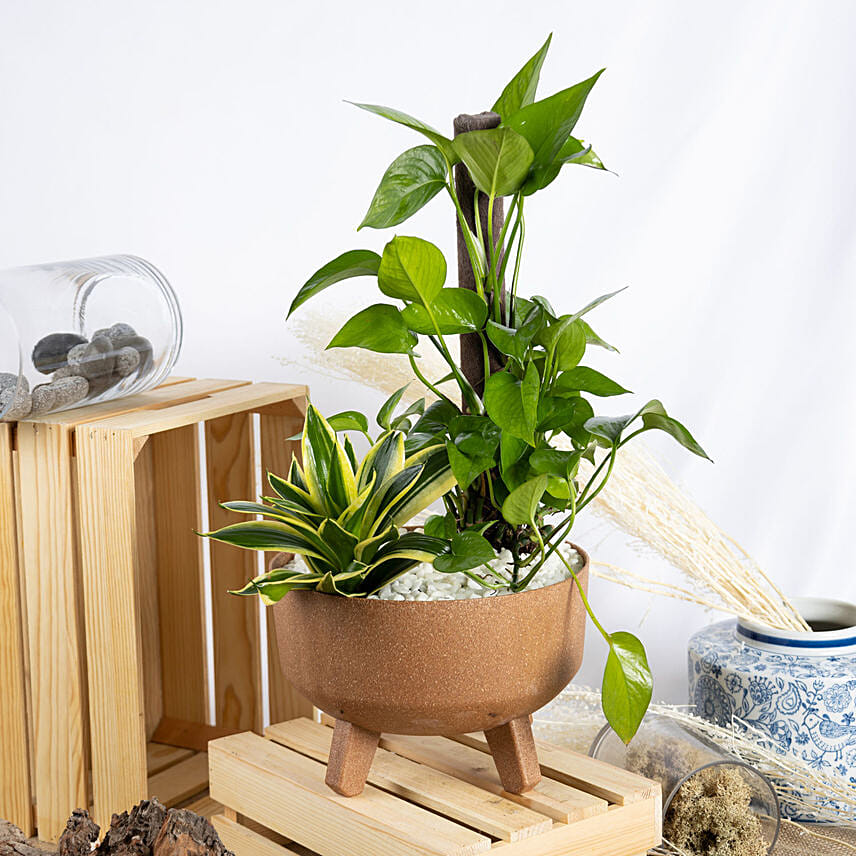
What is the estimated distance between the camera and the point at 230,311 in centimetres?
194

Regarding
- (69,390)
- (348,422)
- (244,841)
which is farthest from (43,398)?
(244,841)

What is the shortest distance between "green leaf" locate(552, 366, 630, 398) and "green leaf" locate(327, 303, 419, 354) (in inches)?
5.1

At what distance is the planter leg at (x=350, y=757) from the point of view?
101 cm

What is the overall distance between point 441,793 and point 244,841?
8.4 inches

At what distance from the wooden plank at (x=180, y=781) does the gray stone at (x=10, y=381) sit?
564mm

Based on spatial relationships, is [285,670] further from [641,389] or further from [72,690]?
[641,389]

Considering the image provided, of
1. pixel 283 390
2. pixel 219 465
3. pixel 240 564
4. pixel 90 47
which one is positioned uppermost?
pixel 90 47

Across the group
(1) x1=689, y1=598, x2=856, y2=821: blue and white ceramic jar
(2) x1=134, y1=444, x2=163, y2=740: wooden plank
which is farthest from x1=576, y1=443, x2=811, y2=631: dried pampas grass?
(2) x1=134, y1=444, x2=163, y2=740: wooden plank

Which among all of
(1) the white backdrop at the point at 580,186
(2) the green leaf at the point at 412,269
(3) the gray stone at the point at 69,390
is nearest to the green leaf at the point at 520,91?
(2) the green leaf at the point at 412,269

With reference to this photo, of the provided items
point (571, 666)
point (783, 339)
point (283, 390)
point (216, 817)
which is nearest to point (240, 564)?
point (283, 390)

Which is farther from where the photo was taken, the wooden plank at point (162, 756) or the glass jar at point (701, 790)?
the wooden plank at point (162, 756)

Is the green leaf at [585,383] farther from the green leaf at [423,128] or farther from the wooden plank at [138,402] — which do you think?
the wooden plank at [138,402]

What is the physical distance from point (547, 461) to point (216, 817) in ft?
1.76

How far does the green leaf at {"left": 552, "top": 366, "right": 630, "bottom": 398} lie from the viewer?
0.94 meters
